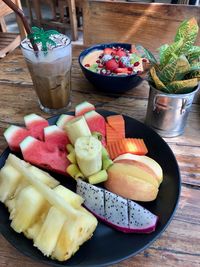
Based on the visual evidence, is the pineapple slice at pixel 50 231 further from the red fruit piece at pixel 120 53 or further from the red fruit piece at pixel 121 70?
the red fruit piece at pixel 120 53

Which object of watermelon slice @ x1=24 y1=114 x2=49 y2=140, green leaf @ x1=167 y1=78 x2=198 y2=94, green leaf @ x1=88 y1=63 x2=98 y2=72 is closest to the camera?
green leaf @ x1=167 y1=78 x2=198 y2=94

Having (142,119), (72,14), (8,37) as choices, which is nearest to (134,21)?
(142,119)

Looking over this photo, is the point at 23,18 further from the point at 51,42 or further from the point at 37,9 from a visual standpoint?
the point at 37,9

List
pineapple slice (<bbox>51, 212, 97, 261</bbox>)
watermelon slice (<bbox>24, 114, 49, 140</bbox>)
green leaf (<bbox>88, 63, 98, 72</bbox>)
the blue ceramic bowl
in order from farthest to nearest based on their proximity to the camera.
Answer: green leaf (<bbox>88, 63, 98, 72</bbox>) → the blue ceramic bowl → watermelon slice (<bbox>24, 114, 49, 140</bbox>) → pineapple slice (<bbox>51, 212, 97, 261</bbox>)

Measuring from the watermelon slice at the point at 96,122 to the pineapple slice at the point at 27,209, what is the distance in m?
0.31

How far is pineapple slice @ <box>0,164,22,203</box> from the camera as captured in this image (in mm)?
612

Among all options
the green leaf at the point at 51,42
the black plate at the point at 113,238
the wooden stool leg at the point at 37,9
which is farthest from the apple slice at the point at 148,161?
the wooden stool leg at the point at 37,9

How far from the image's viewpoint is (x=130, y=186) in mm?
620

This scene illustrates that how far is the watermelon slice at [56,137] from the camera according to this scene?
2.55ft

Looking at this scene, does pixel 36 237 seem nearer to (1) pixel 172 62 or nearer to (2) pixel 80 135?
(2) pixel 80 135

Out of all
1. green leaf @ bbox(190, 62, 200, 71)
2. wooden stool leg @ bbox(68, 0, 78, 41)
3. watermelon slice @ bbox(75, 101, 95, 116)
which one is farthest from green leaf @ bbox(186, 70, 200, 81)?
wooden stool leg @ bbox(68, 0, 78, 41)

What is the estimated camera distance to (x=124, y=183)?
63cm

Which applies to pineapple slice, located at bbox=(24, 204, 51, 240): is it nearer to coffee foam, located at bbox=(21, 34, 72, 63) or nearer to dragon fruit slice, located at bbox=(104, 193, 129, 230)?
dragon fruit slice, located at bbox=(104, 193, 129, 230)

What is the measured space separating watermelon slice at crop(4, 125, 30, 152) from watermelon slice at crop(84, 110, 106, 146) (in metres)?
0.20
